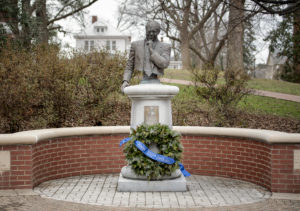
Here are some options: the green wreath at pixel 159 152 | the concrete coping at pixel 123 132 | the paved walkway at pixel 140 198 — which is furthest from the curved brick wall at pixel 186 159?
the green wreath at pixel 159 152

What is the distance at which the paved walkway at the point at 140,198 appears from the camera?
607 cm

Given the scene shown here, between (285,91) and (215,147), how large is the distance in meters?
15.4

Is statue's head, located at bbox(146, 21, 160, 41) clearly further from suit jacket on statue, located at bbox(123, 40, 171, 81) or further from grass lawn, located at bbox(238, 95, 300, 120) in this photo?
grass lawn, located at bbox(238, 95, 300, 120)

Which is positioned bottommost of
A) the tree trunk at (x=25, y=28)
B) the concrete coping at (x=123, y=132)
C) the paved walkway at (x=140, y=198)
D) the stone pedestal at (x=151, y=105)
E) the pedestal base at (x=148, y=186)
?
the paved walkway at (x=140, y=198)

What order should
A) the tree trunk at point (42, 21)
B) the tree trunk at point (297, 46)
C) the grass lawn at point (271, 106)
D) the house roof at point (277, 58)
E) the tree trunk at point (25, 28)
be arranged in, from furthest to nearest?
the house roof at point (277, 58) → the tree trunk at point (297, 46) → the tree trunk at point (42, 21) → the tree trunk at point (25, 28) → the grass lawn at point (271, 106)

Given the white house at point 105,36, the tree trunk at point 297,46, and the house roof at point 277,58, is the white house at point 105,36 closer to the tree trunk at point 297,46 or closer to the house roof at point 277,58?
the house roof at point 277,58

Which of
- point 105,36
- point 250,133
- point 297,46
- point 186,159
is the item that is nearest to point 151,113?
point 186,159

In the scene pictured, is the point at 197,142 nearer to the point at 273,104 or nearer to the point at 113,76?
the point at 113,76

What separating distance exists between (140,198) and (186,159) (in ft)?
7.41

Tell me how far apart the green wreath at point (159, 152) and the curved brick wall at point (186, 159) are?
151cm

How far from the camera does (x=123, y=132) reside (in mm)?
8461

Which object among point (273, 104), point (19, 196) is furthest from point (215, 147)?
point (273, 104)

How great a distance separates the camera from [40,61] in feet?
36.7

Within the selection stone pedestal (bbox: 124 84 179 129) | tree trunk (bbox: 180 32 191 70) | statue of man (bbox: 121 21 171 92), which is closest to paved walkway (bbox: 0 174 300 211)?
stone pedestal (bbox: 124 84 179 129)
